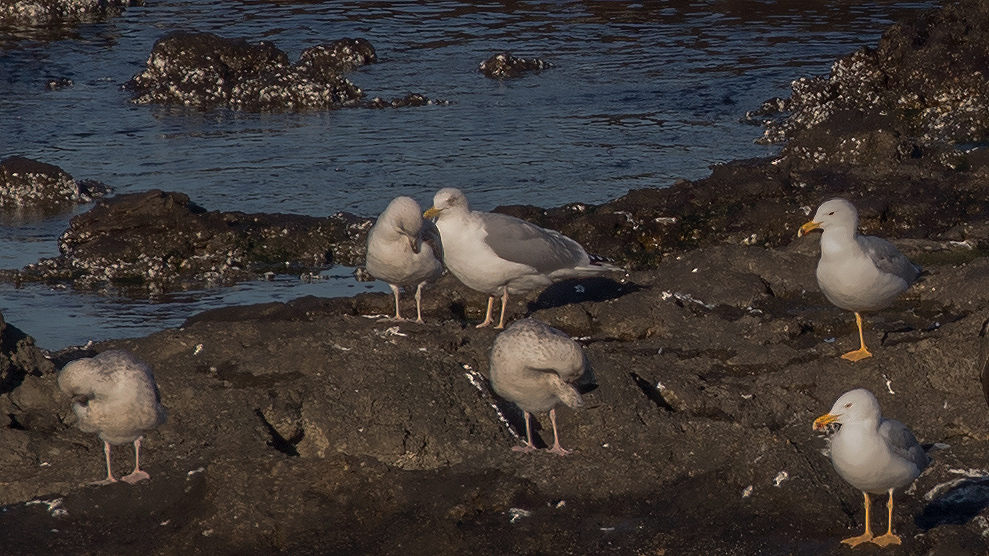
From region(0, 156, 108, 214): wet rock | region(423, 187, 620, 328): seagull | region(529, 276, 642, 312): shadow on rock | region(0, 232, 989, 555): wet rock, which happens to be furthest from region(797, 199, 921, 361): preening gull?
region(0, 156, 108, 214): wet rock

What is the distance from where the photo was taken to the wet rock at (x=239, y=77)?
59.9 feet

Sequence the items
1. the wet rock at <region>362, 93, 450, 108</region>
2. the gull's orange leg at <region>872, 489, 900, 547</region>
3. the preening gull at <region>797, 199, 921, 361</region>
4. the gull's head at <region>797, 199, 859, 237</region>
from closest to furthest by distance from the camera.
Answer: the gull's orange leg at <region>872, 489, 900, 547</region>
the preening gull at <region>797, 199, 921, 361</region>
the gull's head at <region>797, 199, 859, 237</region>
the wet rock at <region>362, 93, 450, 108</region>

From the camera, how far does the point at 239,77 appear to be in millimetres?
19031

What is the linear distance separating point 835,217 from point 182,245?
6.28 meters

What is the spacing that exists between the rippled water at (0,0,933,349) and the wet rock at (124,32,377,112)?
366 mm

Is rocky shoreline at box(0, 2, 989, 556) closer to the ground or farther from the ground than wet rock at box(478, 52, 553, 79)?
closer to the ground

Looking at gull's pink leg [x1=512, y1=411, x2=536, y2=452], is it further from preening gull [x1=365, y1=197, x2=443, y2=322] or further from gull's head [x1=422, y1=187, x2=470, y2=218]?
gull's head [x1=422, y1=187, x2=470, y2=218]

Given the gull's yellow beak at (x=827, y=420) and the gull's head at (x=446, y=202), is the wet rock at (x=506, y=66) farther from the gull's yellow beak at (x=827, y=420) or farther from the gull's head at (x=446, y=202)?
the gull's yellow beak at (x=827, y=420)

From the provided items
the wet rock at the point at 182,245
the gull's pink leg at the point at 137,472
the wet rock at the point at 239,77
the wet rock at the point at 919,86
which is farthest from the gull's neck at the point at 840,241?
the wet rock at the point at 239,77

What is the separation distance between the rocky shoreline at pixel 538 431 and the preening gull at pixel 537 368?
242 millimetres

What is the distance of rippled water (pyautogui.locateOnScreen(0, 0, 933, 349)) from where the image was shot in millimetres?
13336

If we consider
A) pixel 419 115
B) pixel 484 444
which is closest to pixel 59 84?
pixel 419 115

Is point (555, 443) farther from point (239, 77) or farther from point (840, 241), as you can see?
point (239, 77)

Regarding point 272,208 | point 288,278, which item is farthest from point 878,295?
point 272,208
